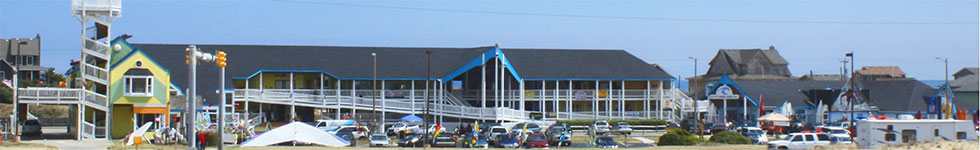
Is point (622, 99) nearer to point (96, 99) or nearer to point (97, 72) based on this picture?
point (97, 72)

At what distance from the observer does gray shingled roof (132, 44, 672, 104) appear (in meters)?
69.9

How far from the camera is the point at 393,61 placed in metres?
73.6

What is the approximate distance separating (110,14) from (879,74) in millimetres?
110492

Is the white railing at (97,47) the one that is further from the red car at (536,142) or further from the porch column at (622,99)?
the porch column at (622,99)

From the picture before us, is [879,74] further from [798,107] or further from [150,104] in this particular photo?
[150,104]

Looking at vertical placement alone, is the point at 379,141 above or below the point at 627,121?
below

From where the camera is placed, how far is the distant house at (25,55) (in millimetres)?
103625

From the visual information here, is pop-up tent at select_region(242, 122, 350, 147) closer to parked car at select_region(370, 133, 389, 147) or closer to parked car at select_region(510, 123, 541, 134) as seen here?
parked car at select_region(370, 133, 389, 147)

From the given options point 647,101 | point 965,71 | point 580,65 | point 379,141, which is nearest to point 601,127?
point 647,101

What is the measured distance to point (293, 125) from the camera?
4475 centimetres

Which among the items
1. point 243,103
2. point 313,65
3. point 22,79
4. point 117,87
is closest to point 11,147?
point 117,87

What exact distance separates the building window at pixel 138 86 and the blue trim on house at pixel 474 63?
860 inches

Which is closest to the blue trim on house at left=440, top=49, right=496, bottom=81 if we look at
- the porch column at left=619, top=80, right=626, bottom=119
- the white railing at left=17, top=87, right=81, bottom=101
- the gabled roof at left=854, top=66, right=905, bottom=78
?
the porch column at left=619, top=80, right=626, bottom=119

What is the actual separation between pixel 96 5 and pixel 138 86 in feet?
14.0
